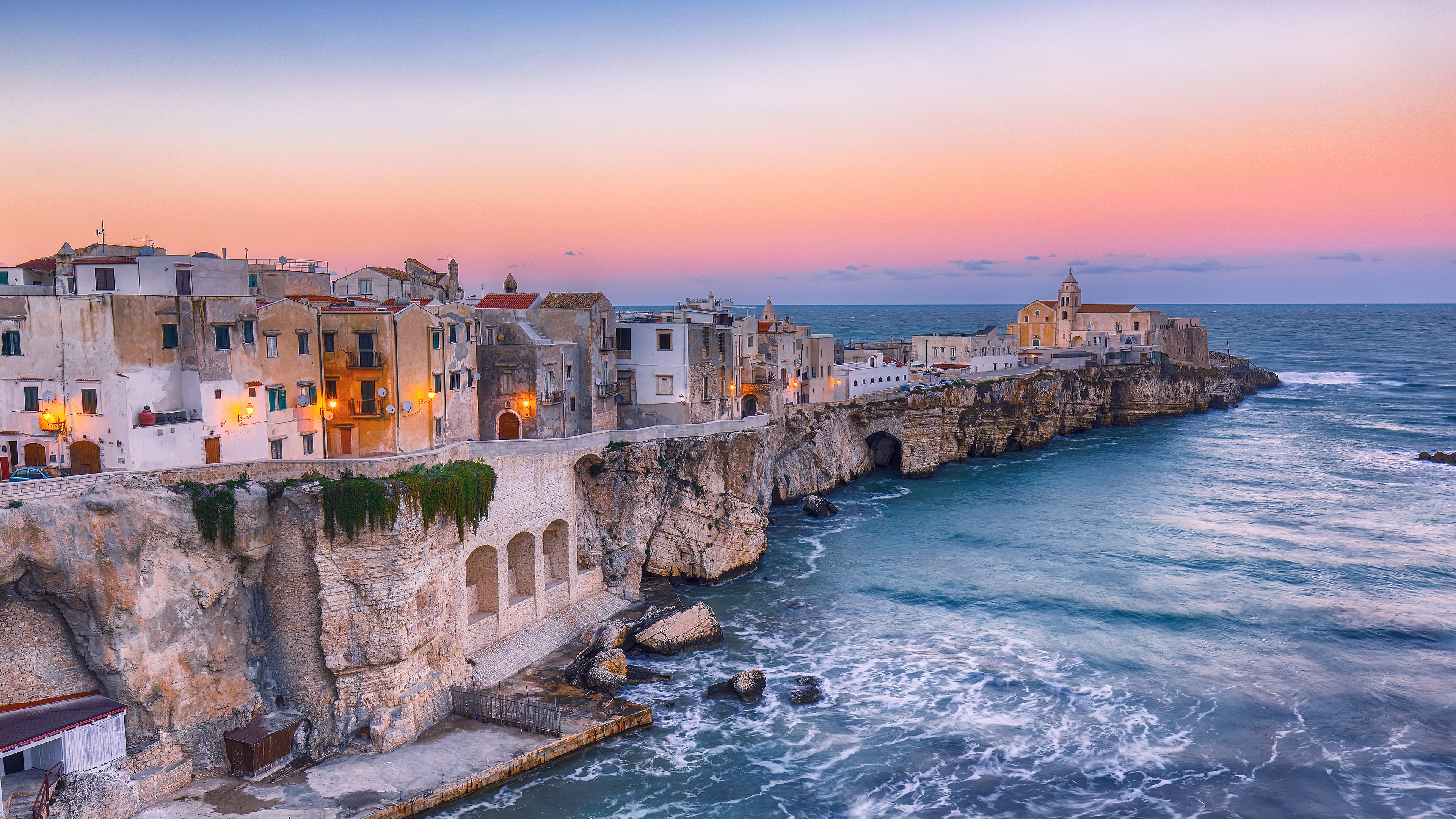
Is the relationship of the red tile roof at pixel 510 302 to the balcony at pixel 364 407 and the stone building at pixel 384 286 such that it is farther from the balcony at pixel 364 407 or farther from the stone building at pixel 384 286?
the balcony at pixel 364 407

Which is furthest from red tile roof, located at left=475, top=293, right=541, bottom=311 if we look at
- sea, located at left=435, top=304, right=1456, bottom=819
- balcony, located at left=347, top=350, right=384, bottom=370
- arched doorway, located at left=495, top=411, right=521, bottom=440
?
sea, located at left=435, top=304, right=1456, bottom=819

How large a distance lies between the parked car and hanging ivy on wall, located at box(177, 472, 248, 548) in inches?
146

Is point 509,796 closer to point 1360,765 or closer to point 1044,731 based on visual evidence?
point 1044,731

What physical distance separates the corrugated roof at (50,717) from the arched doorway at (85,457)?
7.89 m

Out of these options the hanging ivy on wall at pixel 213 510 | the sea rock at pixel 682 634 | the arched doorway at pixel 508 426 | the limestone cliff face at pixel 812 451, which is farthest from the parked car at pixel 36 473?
the sea rock at pixel 682 634

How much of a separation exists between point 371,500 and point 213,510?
175 inches

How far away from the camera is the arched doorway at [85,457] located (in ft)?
102

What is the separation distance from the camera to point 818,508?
59.9 m

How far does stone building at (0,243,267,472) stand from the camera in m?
31.0

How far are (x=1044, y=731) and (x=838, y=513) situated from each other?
29.3 m

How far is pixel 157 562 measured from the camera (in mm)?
27609

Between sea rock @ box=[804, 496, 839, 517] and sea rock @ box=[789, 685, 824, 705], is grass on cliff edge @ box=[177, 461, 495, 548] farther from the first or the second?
sea rock @ box=[804, 496, 839, 517]

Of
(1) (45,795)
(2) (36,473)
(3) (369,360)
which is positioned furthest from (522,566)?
(1) (45,795)

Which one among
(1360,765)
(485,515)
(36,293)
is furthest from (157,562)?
(1360,765)
